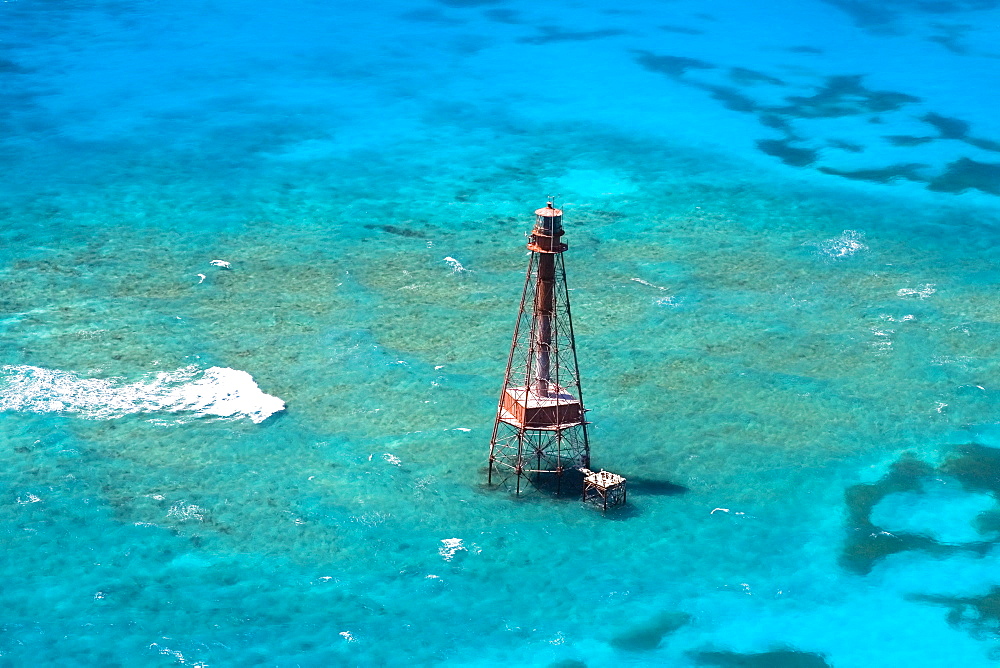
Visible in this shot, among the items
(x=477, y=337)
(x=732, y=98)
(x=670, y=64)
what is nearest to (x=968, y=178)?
(x=732, y=98)

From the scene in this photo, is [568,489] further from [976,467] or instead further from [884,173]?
[884,173]

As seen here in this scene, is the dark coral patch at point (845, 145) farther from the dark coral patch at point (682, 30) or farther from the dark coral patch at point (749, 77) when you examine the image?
the dark coral patch at point (682, 30)

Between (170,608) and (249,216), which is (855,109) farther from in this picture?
(170,608)

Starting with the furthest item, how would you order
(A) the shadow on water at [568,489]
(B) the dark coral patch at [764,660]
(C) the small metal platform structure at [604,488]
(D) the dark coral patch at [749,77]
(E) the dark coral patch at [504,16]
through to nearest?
(E) the dark coral patch at [504,16]
(D) the dark coral patch at [749,77]
(A) the shadow on water at [568,489]
(C) the small metal platform structure at [604,488]
(B) the dark coral patch at [764,660]

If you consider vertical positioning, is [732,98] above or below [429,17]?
below

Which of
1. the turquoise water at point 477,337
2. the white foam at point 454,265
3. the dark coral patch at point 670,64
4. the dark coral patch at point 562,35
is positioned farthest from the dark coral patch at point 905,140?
the white foam at point 454,265

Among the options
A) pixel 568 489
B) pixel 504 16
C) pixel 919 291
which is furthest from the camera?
pixel 504 16

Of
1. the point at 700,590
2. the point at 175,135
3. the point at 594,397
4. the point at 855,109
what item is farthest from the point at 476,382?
the point at 855,109
